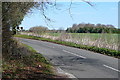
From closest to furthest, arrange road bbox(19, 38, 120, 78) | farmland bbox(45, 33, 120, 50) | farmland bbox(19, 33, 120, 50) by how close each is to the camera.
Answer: road bbox(19, 38, 120, 78) < farmland bbox(45, 33, 120, 50) < farmland bbox(19, 33, 120, 50)

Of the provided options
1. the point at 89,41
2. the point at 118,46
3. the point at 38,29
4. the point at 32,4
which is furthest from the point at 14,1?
the point at 38,29

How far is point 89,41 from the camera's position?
28.5 metres

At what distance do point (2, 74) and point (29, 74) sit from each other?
104cm

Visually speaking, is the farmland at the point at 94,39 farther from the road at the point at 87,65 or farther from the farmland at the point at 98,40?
the road at the point at 87,65

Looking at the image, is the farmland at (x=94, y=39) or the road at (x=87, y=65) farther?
the farmland at (x=94, y=39)

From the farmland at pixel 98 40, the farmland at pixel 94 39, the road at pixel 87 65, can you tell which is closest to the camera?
the road at pixel 87 65

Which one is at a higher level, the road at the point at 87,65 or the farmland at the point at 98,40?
the farmland at the point at 98,40

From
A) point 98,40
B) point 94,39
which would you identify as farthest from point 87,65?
point 94,39

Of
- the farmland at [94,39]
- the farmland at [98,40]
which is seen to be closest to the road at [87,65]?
the farmland at [98,40]

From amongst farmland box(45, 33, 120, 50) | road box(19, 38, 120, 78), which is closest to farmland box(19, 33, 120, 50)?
farmland box(45, 33, 120, 50)

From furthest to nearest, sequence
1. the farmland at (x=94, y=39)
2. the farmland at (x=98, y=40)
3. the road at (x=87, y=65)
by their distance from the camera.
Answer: the farmland at (x=94, y=39) → the farmland at (x=98, y=40) → the road at (x=87, y=65)

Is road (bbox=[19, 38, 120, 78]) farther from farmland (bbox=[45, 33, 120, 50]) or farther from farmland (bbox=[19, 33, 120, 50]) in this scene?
farmland (bbox=[19, 33, 120, 50])

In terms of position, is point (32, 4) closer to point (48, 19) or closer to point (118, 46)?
point (48, 19)

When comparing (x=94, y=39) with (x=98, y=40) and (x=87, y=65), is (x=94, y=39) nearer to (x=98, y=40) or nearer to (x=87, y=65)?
(x=98, y=40)
